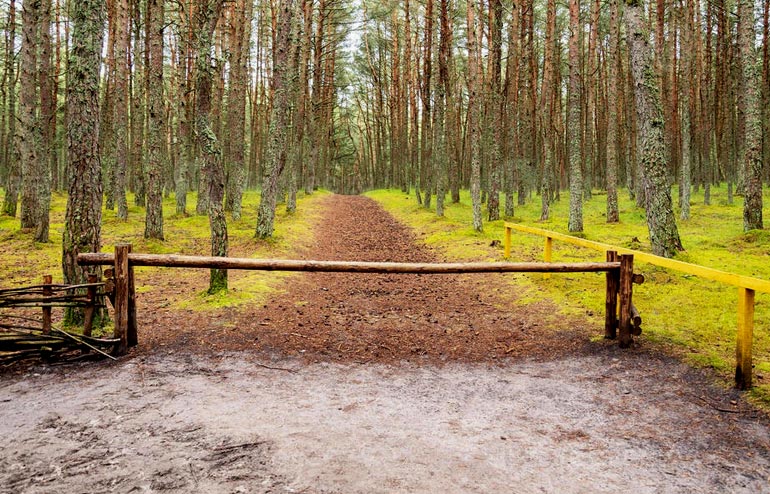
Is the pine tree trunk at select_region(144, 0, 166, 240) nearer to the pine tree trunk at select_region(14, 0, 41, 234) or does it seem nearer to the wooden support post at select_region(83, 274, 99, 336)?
the pine tree trunk at select_region(14, 0, 41, 234)

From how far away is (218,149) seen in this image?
28.1 ft

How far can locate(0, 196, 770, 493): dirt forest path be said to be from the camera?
3119 millimetres

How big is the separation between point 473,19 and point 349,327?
13.0m

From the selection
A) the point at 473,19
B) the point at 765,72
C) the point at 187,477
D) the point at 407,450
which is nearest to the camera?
the point at 187,477

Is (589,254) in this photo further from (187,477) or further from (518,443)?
(187,477)

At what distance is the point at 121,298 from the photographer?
18.4 ft

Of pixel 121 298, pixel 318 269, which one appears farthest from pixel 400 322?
pixel 121 298

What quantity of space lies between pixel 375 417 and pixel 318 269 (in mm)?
2377

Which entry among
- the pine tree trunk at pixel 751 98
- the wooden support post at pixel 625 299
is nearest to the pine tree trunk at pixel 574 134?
the pine tree trunk at pixel 751 98

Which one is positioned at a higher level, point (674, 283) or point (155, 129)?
point (155, 129)

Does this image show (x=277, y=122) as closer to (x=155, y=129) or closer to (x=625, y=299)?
(x=155, y=129)

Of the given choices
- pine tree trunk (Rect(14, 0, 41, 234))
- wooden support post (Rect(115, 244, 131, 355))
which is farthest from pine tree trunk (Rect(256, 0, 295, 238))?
wooden support post (Rect(115, 244, 131, 355))

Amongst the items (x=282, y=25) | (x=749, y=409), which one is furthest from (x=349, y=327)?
(x=282, y=25)

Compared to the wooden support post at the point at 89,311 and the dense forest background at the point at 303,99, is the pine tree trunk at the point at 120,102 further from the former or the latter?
the wooden support post at the point at 89,311
